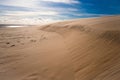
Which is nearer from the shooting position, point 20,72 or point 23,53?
point 20,72

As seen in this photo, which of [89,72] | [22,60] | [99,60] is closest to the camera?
[89,72]

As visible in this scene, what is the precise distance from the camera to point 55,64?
15.0 ft

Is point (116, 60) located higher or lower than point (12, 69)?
higher

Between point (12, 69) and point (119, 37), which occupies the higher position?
point (119, 37)

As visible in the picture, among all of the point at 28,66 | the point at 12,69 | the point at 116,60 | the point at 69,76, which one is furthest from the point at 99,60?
the point at 12,69

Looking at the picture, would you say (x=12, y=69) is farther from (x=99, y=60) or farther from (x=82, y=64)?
(x=99, y=60)

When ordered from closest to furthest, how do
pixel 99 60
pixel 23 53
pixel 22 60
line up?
pixel 99 60 < pixel 22 60 < pixel 23 53

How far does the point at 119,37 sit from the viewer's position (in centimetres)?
507

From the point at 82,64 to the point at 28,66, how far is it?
1586 mm

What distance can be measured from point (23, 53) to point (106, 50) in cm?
301

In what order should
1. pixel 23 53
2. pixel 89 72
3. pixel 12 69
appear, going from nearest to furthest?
pixel 89 72 < pixel 12 69 < pixel 23 53

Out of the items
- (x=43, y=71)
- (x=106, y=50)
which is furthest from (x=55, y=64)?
(x=106, y=50)

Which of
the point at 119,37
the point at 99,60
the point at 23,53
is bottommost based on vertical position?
the point at 23,53

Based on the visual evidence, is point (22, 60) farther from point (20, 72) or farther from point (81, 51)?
point (81, 51)
